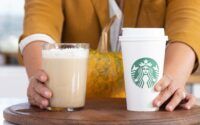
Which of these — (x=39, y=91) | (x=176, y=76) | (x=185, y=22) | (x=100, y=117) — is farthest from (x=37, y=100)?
(x=185, y=22)

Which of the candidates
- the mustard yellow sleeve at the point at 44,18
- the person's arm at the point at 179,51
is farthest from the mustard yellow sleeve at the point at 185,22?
the mustard yellow sleeve at the point at 44,18

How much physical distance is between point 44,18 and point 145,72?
52 centimetres

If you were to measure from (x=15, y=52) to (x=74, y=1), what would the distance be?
209 cm

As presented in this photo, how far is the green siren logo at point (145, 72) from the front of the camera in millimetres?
951

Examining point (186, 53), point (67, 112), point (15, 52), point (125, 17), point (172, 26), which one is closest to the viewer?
point (67, 112)

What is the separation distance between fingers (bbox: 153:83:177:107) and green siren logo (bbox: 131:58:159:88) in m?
0.04

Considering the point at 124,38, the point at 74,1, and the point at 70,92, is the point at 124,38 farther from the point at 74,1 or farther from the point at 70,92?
the point at 74,1

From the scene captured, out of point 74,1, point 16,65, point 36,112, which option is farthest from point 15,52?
point 36,112

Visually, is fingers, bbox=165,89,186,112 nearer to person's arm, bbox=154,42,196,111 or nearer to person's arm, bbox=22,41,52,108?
person's arm, bbox=154,42,196,111

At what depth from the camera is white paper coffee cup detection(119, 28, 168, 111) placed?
951 mm

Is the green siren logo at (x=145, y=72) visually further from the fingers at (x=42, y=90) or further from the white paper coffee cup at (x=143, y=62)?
the fingers at (x=42, y=90)

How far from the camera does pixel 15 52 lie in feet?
11.4

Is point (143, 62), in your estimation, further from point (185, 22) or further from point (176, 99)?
point (185, 22)

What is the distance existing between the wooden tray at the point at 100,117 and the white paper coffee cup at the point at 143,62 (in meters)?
0.04
